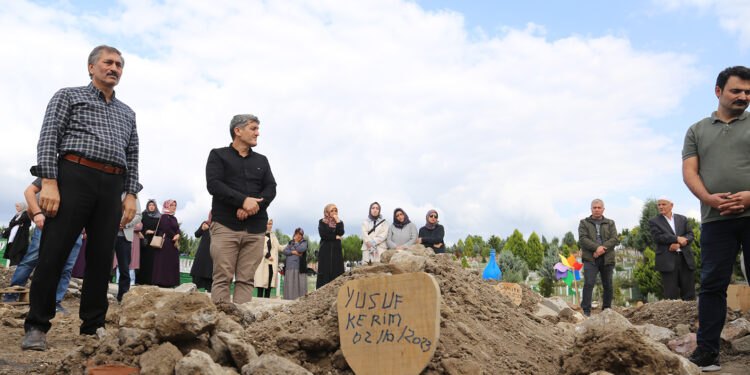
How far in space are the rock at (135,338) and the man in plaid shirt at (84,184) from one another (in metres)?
1.02

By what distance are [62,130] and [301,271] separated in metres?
7.29

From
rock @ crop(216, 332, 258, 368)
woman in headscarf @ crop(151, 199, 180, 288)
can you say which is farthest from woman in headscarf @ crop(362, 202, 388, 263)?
rock @ crop(216, 332, 258, 368)

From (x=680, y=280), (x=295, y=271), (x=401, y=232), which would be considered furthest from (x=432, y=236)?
(x=680, y=280)

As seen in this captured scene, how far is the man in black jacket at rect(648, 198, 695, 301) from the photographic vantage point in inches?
316

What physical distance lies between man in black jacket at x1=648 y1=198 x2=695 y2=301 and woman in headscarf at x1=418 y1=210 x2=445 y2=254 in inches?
129

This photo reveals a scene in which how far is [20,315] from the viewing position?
5176mm

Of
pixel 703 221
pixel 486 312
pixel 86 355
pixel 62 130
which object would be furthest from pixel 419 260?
pixel 62 130

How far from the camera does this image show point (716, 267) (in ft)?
11.9

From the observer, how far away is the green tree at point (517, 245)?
2983 centimetres

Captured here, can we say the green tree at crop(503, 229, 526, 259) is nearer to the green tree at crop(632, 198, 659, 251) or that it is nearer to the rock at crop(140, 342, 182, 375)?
the green tree at crop(632, 198, 659, 251)

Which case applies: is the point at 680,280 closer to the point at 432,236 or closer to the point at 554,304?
the point at 554,304

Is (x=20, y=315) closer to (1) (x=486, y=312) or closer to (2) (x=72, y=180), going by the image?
(2) (x=72, y=180)

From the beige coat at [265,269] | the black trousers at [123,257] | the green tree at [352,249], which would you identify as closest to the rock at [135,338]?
the black trousers at [123,257]

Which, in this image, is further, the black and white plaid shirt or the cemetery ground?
the black and white plaid shirt
